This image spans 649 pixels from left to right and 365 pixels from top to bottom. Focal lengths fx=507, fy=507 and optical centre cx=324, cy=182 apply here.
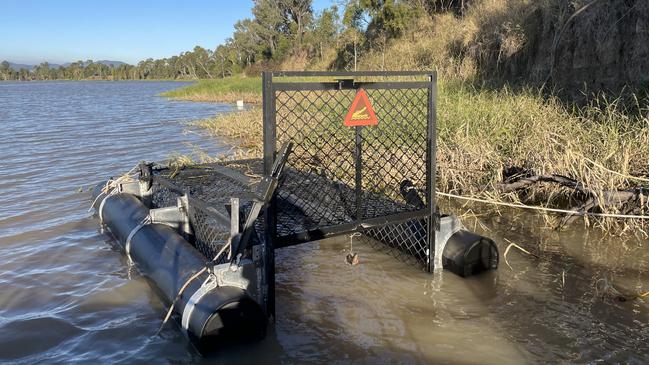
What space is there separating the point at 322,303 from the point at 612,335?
2.19 metres

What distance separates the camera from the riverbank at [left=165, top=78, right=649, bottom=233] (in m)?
5.51

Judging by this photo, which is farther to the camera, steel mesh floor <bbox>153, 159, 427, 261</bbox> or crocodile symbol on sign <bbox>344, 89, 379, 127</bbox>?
steel mesh floor <bbox>153, 159, 427, 261</bbox>

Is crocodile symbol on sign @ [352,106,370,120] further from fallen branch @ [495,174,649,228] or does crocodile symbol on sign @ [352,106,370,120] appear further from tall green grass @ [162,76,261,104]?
tall green grass @ [162,76,261,104]

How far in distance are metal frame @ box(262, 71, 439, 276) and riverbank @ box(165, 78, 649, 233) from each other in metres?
1.94

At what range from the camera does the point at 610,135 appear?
6195 millimetres

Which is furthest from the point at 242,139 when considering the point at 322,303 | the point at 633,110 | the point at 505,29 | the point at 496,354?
the point at 496,354

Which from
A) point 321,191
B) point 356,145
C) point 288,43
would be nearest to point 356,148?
point 356,145

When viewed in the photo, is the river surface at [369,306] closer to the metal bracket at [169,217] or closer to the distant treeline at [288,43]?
the metal bracket at [169,217]

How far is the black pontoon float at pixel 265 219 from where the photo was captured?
345cm

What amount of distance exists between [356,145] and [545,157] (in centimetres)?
328

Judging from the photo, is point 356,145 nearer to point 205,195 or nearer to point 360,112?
point 360,112

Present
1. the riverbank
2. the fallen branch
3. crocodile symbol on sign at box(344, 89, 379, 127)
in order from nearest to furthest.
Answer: crocodile symbol on sign at box(344, 89, 379, 127), the fallen branch, the riverbank

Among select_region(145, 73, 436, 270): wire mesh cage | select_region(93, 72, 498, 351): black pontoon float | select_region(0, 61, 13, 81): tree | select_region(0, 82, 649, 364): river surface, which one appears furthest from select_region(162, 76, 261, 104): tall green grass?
select_region(0, 61, 13, 81): tree

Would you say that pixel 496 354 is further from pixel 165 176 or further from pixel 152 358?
pixel 165 176
